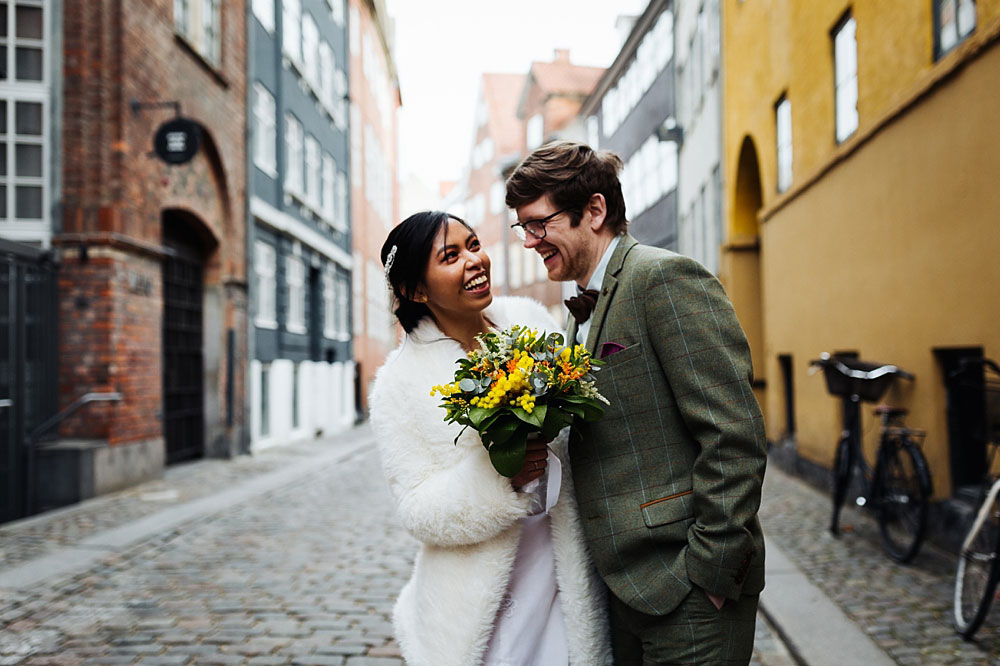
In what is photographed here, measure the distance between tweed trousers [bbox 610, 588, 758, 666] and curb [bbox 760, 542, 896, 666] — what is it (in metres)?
1.76

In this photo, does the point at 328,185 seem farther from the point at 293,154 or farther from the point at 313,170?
the point at 293,154

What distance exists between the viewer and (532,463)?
6.72 feet

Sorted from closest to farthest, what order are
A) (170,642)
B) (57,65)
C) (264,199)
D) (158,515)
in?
(170,642), (158,515), (57,65), (264,199)

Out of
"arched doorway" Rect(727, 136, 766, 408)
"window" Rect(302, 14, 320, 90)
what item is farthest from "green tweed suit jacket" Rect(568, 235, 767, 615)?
"window" Rect(302, 14, 320, 90)

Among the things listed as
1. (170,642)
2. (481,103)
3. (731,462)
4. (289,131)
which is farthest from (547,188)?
(481,103)

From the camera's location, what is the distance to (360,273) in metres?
28.6

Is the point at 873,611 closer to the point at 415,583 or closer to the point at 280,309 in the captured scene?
the point at 415,583

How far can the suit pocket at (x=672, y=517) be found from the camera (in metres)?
2.00

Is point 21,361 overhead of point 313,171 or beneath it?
beneath

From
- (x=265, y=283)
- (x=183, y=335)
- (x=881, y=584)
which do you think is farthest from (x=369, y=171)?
(x=881, y=584)

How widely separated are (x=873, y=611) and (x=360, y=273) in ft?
81.1

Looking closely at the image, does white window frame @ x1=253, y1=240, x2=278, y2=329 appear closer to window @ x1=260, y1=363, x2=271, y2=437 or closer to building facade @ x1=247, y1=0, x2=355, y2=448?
building facade @ x1=247, y1=0, x2=355, y2=448

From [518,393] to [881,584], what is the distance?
481 centimetres

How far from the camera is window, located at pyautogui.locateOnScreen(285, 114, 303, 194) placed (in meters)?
19.0
